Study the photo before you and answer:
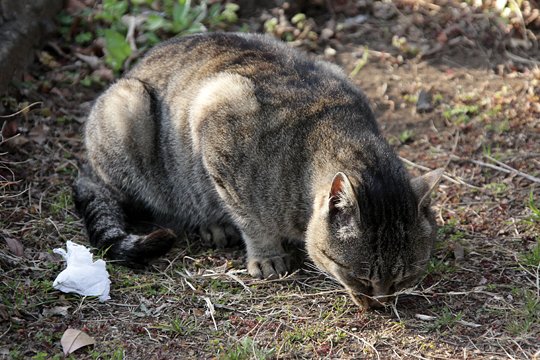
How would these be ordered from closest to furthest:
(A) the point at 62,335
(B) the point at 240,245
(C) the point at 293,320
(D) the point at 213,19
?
1. (A) the point at 62,335
2. (C) the point at 293,320
3. (B) the point at 240,245
4. (D) the point at 213,19

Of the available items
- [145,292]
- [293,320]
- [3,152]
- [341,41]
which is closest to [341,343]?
[293,320]

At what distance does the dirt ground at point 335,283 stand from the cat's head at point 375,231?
11.3 inches

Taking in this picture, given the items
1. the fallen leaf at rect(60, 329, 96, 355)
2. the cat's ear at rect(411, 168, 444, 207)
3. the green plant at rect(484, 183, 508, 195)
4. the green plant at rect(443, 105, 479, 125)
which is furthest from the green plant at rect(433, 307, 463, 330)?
the green plant at rect(443, 105, 479, 125)

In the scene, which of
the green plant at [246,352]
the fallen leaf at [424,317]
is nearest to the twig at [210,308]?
the green plant at [246,352]

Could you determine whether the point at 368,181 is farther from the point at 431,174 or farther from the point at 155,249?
the point at 155,249

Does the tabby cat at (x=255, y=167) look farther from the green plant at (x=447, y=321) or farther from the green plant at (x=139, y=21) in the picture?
the green plant at (x=139, y=21)

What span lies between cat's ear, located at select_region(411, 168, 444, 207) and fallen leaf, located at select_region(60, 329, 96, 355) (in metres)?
1.96

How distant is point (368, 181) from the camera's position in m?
4.41

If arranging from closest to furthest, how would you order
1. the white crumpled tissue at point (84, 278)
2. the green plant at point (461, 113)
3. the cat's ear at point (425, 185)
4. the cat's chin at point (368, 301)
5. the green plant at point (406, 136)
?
the cat's ear at point (425, 185), the cat's chin at point (368, 301), the white crumpled tissue at point (84, 278), the green plant at point (406, 136), the green plant at point (461, 113)

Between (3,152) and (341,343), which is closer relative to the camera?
(341,343)

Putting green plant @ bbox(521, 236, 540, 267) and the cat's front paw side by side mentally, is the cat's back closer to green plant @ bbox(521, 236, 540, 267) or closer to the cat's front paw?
the cat's front paw

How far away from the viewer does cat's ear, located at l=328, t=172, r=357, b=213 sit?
423 cm

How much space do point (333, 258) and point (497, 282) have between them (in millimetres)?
1136

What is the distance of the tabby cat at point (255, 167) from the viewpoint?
4.39 metres
